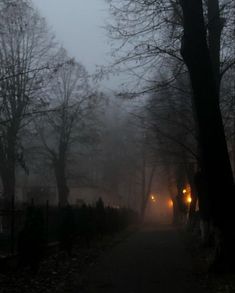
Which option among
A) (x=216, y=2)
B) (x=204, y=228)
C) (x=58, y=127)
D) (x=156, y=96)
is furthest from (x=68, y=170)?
(x=216, y=2)

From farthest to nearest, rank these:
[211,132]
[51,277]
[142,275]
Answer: [142,275], [51,277], [211,132]

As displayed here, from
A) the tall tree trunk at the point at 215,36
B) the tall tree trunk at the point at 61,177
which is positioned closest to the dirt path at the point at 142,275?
the tall tree trunk at the point at 215,36

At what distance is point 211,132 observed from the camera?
1241 cm

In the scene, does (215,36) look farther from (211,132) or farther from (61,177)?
(61,177)

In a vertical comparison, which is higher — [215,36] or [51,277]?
[215,36]

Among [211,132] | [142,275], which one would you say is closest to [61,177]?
[142,275]

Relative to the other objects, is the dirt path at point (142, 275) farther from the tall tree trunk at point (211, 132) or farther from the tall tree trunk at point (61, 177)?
the tall tree trunk at point (61, 177)

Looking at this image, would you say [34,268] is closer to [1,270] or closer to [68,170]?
[1,270]

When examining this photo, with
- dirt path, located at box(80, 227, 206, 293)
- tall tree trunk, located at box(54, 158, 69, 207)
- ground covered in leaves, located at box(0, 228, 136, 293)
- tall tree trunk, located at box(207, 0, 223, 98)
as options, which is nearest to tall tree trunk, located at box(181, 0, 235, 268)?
dirt path, located at box(80, 227, 206, 293)

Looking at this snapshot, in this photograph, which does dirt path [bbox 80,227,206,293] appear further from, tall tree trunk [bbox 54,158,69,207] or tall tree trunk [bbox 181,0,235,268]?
tall tree trunk [bbox 54,158,69,207]

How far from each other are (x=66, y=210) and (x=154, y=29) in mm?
7119

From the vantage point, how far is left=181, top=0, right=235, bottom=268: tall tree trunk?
12.1m

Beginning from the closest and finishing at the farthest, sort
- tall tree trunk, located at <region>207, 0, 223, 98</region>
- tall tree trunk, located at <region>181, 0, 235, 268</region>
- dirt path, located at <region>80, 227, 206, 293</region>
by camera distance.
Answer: dirt path, located at <region>80, 227, 206, 293</region> → tall tree trunk, located at <region>181, 0, 235, 268</region> → tall tree trunk, located at <region>207, 0, 223, 98</region>

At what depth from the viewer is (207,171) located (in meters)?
12.4
